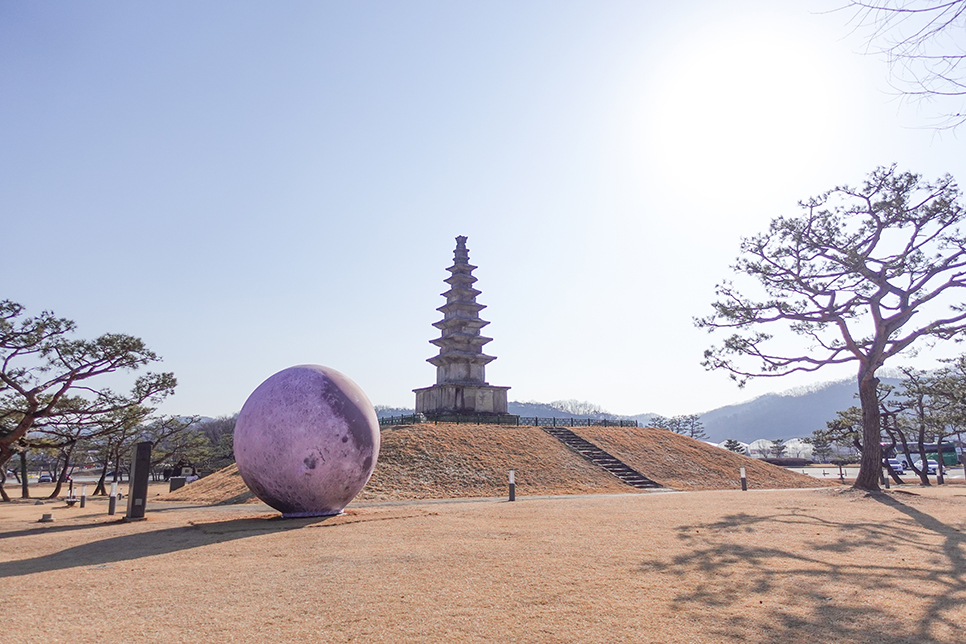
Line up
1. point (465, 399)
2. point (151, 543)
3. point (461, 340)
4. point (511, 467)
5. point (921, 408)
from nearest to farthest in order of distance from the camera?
point (151, 543), point (511, 467), point (921, 408), point (465, 399), point (461, 340)

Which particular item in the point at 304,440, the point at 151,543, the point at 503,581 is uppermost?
the point at 304,440

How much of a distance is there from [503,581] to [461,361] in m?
44.2

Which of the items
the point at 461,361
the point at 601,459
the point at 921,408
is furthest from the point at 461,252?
the point at 921,408

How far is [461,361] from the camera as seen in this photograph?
169 feet

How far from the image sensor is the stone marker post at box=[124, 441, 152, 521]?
1583 cm

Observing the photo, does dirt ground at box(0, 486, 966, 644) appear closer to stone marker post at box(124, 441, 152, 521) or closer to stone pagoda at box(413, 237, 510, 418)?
stone marker post at box(124, 441, 152, 521)

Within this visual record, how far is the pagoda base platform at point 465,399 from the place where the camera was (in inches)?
1986

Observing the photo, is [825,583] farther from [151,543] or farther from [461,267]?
[461,267]

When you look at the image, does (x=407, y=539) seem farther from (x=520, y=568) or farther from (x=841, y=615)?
(x=841, y=615)

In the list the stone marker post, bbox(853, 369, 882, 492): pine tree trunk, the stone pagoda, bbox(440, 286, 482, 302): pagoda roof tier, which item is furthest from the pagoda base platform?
the stone marker post

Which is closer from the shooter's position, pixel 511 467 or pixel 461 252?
pixel 511 467

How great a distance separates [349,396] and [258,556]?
5073mm

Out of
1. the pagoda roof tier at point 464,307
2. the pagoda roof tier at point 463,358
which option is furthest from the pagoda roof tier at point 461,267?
the pagoda roof tier at point 463,358

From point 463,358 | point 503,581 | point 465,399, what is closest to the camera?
point 503,581
